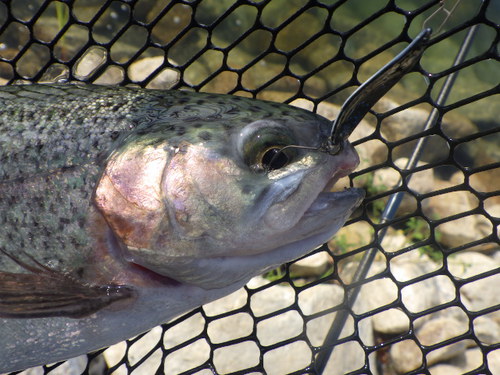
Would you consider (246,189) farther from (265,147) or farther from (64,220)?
(64,220)

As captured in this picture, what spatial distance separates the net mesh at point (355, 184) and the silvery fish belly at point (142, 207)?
29.0 inches

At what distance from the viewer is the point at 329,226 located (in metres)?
1.65

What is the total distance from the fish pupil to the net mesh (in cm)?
77

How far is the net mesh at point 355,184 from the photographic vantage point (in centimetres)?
245

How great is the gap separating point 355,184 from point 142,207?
3780mm

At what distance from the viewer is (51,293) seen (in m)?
1.70

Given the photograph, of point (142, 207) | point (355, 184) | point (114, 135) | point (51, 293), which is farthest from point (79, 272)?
point (355, 184)

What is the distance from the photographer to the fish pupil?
1583 millimetres

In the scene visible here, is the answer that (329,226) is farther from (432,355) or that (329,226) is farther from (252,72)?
(252,72)

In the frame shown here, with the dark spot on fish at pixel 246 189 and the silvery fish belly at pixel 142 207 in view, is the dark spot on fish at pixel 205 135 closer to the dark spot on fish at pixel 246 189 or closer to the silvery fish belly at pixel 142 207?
the silvery fish belly at pixel 142 207

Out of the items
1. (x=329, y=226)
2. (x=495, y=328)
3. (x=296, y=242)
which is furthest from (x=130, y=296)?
(x=495, y=328)

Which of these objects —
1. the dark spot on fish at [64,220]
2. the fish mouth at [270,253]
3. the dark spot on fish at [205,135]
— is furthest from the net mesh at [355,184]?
the dark spot on fish at [64,220]

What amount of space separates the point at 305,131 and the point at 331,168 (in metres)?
0.15

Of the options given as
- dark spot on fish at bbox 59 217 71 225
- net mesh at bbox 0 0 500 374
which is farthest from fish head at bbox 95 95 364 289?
net mesh at bbox 0 0 500 374
